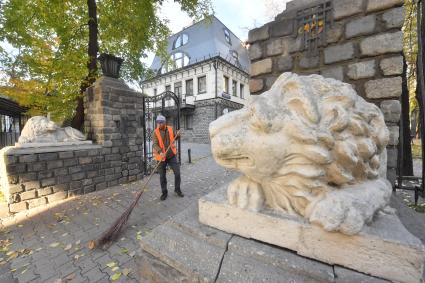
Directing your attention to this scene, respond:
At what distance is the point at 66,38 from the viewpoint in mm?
6266

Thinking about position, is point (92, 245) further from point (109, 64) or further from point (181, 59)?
point (181, 59)

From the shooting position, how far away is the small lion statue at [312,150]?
976 mm

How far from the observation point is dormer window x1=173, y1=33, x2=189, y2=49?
20266 millimetres

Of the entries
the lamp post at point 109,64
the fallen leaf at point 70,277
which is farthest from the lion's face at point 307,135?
the lamp post at point 109,64

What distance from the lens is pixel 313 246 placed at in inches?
40.1

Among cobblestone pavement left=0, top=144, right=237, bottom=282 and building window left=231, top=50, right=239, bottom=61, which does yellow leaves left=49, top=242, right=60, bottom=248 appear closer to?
cobblestone pavement left=0, top=144, right=237, bottom=282

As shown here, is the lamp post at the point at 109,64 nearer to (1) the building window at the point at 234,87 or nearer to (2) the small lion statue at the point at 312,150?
(2) the small lion statue at the point at 312,150

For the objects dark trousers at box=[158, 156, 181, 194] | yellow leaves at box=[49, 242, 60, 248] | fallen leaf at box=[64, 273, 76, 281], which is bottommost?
fallen leaf at box=[64, 273, 76, 281]

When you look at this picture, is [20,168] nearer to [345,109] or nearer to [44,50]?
[44,50]

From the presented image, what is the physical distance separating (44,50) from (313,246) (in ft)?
26.1

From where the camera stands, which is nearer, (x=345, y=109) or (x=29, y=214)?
(x=345, y=109)

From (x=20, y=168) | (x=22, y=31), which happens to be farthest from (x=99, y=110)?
(x=22, y=31)

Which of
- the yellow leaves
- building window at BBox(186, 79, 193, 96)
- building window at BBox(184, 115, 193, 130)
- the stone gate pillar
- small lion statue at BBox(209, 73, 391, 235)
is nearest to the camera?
small lion statue at BBox(209, 73, 391, 235)

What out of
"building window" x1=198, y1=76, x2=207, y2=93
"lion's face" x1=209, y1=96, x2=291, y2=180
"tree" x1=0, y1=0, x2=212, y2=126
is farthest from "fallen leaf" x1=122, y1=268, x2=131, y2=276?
"building window" x1=198, y1=76, x2=207, y2=93
